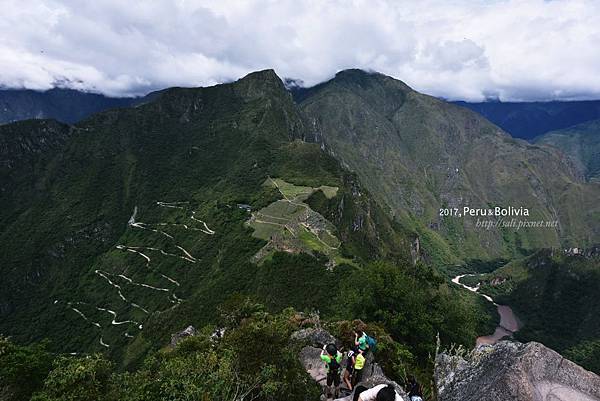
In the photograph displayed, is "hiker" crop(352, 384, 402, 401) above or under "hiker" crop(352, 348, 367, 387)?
above

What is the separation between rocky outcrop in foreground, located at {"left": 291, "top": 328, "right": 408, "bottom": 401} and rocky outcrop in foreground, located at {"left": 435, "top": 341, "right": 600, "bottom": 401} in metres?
5.25

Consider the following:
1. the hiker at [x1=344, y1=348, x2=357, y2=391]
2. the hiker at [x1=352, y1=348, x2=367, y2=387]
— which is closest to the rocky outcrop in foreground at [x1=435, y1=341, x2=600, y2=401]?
the hiker at [x1=352, y1=348, x2=367, y2=387]

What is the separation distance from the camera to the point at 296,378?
933 inches

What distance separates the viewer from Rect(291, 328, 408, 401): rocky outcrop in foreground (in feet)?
89.5

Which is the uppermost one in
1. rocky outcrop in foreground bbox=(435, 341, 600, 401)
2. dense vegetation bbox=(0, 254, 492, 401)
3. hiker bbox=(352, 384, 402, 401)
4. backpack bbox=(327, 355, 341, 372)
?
hiker bbox=(352, 384, 402, 401)

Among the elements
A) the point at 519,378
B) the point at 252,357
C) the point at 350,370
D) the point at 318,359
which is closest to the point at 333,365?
the point at 350,370

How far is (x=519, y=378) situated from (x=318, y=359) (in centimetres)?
A: 1717

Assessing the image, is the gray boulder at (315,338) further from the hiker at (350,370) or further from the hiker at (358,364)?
the hiker at (358,364)

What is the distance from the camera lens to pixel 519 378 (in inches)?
698

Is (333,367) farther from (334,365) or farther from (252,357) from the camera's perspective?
(252,357)

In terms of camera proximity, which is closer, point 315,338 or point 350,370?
point 350,370

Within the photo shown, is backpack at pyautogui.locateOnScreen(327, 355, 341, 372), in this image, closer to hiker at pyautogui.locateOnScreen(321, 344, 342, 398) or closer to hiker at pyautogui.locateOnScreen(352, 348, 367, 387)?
hiker at pyautogui.locateOnScreen(321, 344, 342, 398)

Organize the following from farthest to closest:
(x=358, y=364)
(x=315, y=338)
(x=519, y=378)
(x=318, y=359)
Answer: (x=315, y=338)
(x=318, y=359)
(x=358, y=364)
(x=519, y=378)

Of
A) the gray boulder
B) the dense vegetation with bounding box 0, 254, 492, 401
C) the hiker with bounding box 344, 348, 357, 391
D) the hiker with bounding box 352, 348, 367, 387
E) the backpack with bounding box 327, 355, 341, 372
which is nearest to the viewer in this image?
the dense vegetation with bounding box 0, 254, 492, 401
